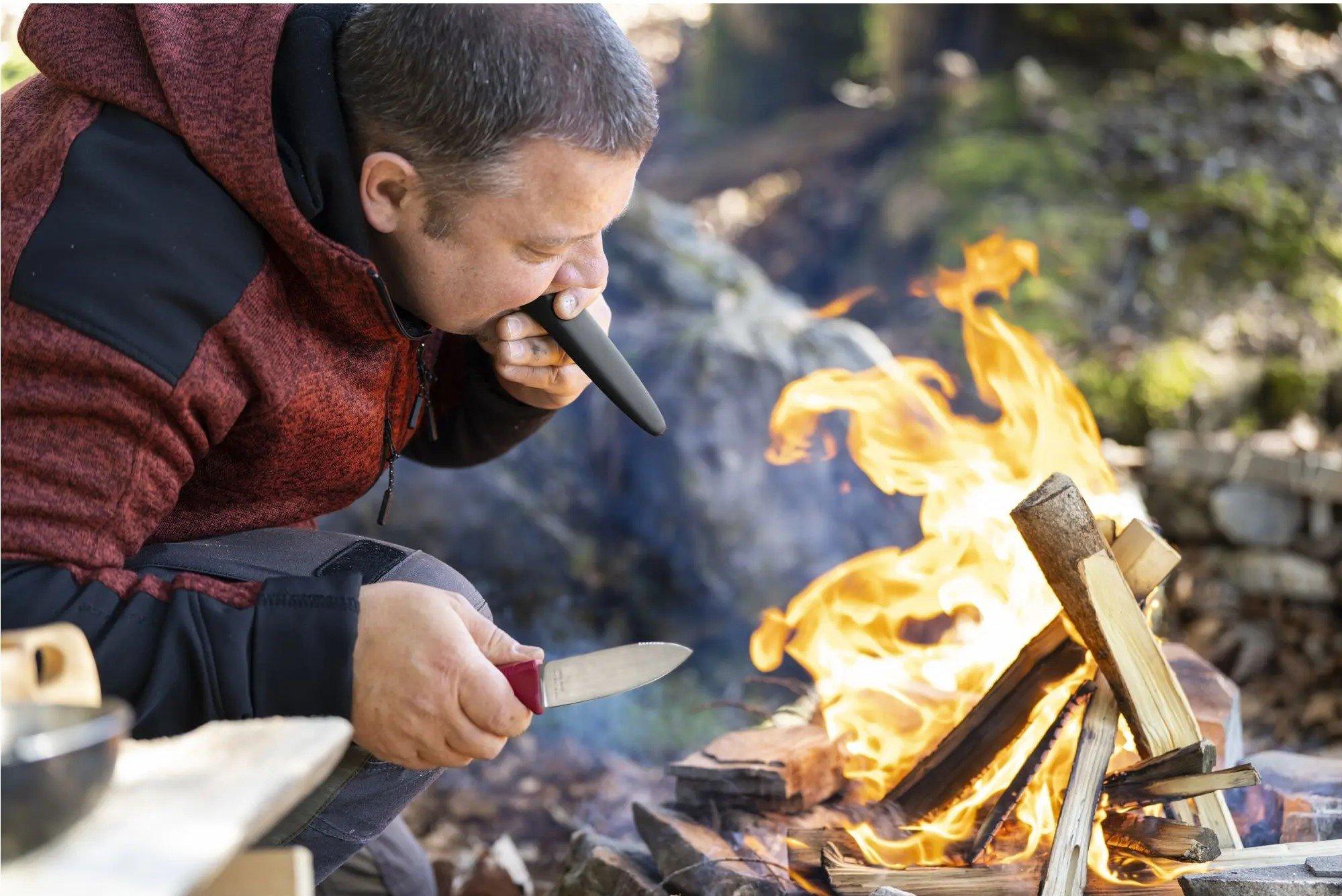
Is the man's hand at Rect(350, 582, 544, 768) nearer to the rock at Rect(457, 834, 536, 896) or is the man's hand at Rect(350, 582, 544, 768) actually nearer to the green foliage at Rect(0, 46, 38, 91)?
the rock at Rect(457, 834, 536, 896)

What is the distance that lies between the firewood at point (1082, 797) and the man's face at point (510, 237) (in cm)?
112

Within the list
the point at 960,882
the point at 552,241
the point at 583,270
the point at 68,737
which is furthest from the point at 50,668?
the point at 960,882

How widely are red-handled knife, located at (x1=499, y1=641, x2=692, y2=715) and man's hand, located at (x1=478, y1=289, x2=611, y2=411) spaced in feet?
2.16

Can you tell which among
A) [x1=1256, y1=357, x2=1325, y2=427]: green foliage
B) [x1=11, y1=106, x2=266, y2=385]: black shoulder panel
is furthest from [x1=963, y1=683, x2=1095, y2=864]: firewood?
[x1=1256, y1=357, x2=1325, y2=427]: green foliage

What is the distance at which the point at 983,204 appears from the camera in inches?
244

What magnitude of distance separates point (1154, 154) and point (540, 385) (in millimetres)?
5085

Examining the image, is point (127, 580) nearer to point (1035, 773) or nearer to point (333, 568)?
point (333, 568)

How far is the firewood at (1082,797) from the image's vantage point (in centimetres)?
188

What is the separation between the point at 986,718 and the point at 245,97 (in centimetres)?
159

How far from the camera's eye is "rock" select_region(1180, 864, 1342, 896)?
1.74 meters

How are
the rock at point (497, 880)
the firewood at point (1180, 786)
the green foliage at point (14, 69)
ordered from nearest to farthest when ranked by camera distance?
the firewood at point (1180, 786), the rock at point (497, 880), the green foliage at point (14, 69)

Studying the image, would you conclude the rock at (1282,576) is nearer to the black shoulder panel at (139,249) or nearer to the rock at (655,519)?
the rock at (655,519)

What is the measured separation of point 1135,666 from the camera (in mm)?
1975

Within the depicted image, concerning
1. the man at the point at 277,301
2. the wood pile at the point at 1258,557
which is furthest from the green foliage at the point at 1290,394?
the man at the point at 277,301
